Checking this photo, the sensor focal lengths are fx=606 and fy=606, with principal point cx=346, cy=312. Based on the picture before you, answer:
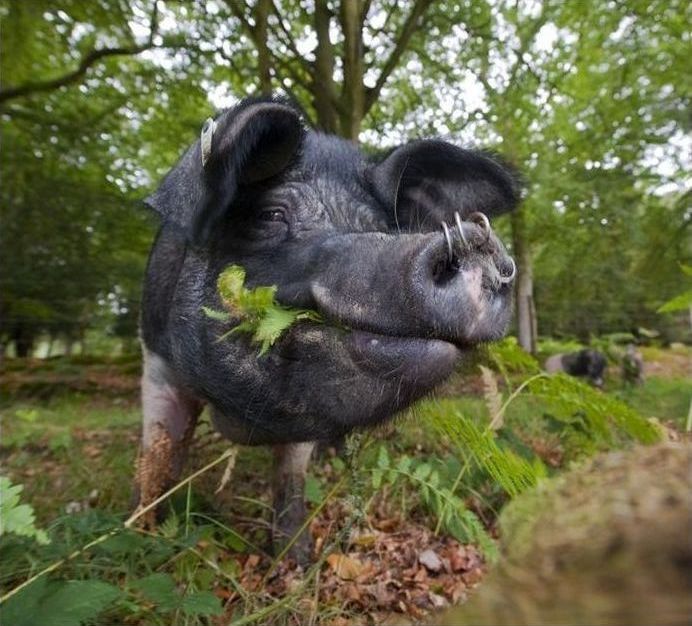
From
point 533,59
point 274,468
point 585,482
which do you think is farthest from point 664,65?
point 585,482

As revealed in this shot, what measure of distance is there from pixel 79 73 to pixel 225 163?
27.4ft

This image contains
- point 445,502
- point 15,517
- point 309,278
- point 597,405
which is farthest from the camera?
point 445,502

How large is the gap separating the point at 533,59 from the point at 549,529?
9988 millimetres

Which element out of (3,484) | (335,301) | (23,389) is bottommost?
(23,389)

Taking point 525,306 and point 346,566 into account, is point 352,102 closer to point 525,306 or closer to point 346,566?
point 346,566

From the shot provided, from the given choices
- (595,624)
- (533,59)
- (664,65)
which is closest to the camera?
(595,624)

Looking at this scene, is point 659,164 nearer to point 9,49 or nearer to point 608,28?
point 608,28

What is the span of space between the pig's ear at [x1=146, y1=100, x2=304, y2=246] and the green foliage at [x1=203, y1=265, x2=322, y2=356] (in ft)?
1.16

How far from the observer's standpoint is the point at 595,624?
1.63 feet

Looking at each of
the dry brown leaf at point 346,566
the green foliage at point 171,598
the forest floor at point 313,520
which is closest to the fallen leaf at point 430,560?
the forest floor at point 313,520

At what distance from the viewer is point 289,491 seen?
3707 mm

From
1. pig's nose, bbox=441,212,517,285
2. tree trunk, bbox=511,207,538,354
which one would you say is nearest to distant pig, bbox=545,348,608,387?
tree trunk, bbox=511,207,538,354

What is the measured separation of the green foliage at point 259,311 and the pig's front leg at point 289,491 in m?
1.59

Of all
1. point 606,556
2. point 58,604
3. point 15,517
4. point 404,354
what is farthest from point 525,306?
point 606,556
